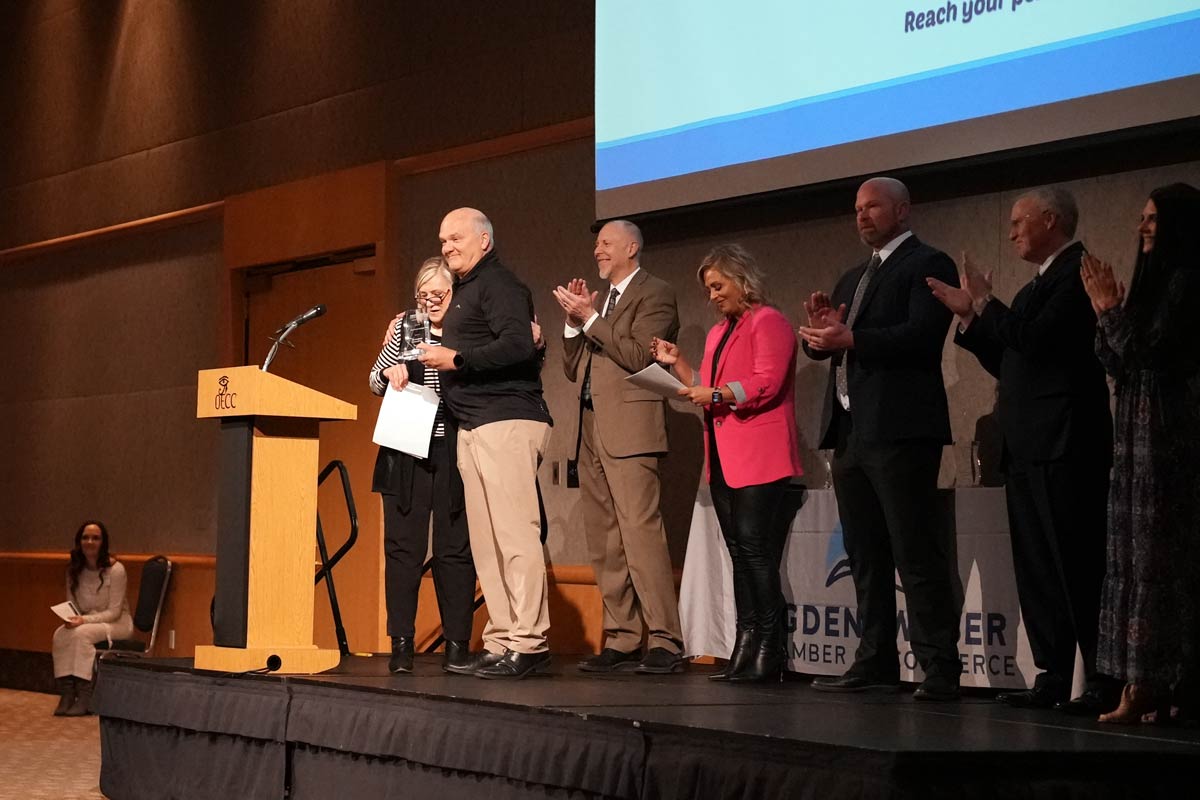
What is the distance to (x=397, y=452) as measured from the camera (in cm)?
486

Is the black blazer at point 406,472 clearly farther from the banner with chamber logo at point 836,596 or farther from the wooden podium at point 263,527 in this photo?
the banner with chamber logo at point 836,596

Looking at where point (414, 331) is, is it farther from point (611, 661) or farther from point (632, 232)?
point (611, 661)

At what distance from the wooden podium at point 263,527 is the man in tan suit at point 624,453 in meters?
0.86

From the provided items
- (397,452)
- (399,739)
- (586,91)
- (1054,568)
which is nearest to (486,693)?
(399,739)

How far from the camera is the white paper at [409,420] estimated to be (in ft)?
15.4

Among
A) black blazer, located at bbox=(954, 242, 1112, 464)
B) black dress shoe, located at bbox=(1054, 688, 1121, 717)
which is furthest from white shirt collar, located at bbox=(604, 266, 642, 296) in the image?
black dress shoe, located at bbox=(1054, 688, 1121, 717)

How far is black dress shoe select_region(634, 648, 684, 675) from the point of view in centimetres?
488

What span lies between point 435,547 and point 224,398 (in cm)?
82

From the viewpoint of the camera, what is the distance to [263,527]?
4691 millimetres

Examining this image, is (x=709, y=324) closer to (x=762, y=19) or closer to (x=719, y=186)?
(x=719, y=186)

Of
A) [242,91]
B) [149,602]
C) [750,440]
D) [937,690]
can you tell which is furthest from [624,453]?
[242,91]

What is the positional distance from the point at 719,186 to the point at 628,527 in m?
1.38

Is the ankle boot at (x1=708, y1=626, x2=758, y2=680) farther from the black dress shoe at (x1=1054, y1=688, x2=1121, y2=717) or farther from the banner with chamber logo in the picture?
the black dress shoe at (x1=1054, y1=688, x2=1121, y2=717)

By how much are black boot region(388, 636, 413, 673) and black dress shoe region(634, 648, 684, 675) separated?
742 mm
